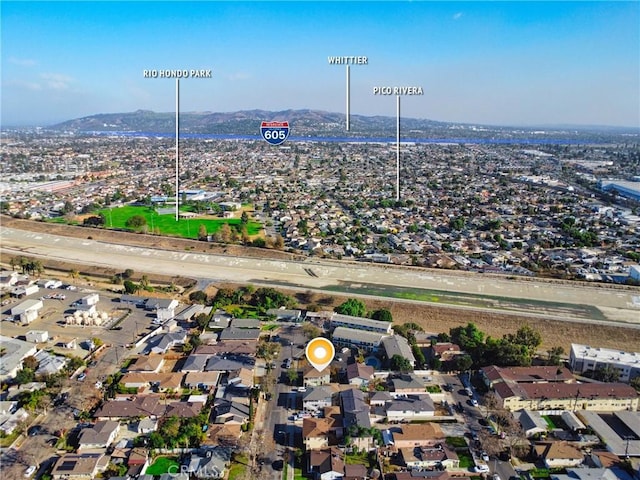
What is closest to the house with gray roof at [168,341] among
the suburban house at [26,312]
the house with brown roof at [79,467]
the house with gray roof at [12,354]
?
the house with gray roof at [12,354]

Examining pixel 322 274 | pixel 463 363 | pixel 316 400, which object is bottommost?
pixel 316 400

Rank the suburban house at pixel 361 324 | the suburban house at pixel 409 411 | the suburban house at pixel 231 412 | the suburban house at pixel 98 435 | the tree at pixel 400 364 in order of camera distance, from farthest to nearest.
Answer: the suburban house at pixel 361 324
the tree at pixel 400 364
the suburban house at pixel 409 411
the suburban house at pixel 231 412
the suburban house at pixel 98 435

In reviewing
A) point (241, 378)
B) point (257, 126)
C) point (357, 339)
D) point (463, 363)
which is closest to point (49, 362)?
point (241, 378)

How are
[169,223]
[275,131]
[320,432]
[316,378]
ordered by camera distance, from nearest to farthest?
[275,131] → [320,432] → [316,378] → [169,223]

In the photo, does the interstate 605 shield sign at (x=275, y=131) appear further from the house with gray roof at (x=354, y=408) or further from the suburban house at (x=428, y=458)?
the suburban house at (x=428, y=458)

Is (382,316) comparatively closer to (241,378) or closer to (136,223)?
(241,378)
